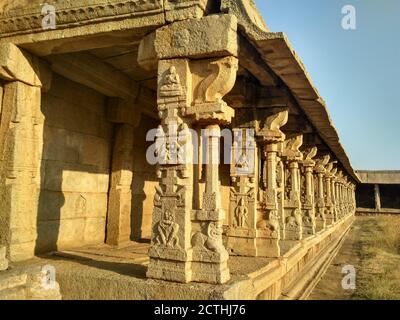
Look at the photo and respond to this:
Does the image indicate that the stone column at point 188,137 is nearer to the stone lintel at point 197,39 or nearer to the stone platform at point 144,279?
the stone lintel at point 197,39

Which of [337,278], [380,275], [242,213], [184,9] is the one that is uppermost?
[184,9]

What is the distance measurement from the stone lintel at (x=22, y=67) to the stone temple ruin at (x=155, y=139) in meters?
0.02

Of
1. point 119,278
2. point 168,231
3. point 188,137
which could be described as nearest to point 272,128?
point 188,137

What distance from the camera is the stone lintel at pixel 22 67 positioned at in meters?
4.16

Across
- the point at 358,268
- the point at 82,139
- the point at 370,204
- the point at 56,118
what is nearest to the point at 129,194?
the point at 82,139

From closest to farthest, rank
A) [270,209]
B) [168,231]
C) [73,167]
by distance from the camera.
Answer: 1. [168,231]
2. [270,209]
3. [73,167]

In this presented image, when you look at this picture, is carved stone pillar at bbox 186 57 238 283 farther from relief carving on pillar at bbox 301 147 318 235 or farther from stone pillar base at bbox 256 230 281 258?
relief carving on pillar at bbox 301 147 318 235

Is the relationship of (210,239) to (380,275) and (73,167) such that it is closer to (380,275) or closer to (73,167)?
(73,167)

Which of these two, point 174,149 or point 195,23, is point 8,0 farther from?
point 174,149

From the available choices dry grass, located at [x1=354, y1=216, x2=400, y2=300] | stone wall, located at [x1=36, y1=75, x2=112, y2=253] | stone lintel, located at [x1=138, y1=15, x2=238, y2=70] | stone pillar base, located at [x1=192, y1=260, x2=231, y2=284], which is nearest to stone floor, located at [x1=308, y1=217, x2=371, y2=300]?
dry grass, located at [x1=354, y1=216, x2=400, y2=300]

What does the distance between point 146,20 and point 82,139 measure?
3.06m

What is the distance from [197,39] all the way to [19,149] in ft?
8.42

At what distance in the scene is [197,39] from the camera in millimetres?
3348
